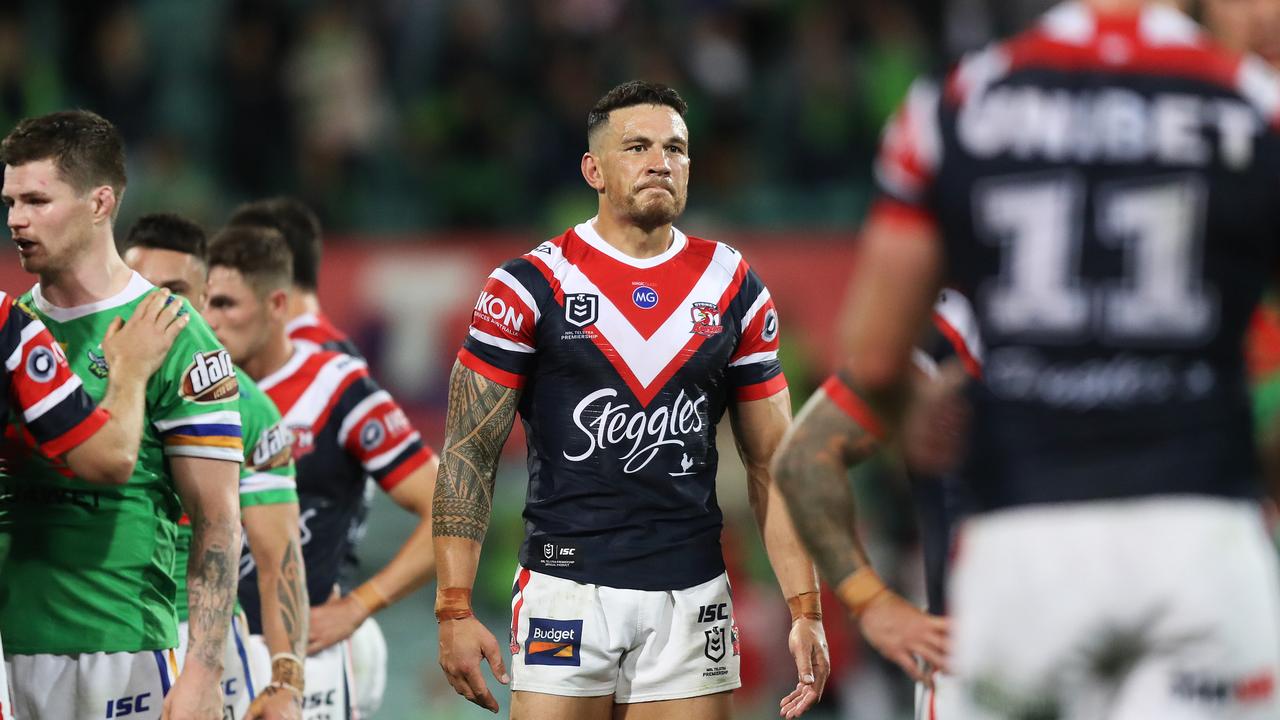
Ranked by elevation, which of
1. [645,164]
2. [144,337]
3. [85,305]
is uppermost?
[645,164]

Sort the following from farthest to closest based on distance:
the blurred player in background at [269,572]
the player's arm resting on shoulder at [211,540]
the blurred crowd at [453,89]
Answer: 1. the blurred crowd at [453,89]
2. the blurred player in background at [269,572]
3. the player's arm resting on shoulder at [211,540]

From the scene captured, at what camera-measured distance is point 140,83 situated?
15.4 meters

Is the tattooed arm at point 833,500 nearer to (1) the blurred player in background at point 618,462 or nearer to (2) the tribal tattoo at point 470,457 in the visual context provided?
(1) the blurred player in background at point 618,462

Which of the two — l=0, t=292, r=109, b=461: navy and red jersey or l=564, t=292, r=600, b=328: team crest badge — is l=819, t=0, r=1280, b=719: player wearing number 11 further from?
l=0, t=292, r=109, b=461: navy and red jersey

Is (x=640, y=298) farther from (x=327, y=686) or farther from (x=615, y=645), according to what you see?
(x=327, y=686)

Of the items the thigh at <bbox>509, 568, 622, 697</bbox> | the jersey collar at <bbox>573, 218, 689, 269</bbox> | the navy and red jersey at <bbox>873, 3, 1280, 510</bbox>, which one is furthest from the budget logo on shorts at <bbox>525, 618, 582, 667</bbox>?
the navy and red jersey at <bbox>873, 3, 1280, 510</bbox>

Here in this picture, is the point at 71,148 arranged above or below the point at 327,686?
above

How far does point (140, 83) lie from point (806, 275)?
260 inches

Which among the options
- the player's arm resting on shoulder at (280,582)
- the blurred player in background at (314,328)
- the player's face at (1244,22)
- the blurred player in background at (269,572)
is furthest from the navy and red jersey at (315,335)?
the player's face at (1244,22)

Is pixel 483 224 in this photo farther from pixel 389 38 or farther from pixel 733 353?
pixel 733 353

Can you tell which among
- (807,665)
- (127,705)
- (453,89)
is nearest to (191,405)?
(127,705)

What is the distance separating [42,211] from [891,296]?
2895 mm

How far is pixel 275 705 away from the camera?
5812 mm

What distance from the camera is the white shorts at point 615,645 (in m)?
5.52
